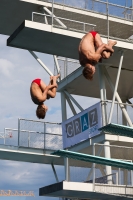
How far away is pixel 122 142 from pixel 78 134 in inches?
119

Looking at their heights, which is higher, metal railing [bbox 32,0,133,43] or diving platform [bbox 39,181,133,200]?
metal railing [bbox 32,0,133,43]

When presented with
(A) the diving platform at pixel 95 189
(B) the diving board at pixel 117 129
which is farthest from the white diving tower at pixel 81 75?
(B) the diving board at pixel 117 129

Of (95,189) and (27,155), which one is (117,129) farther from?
(27,155)

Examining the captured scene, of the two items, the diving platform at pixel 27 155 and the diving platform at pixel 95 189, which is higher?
the diving platform at pixel 27 155

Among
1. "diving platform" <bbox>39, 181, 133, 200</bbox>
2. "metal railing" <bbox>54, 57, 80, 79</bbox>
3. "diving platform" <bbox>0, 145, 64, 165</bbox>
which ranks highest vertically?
"metal railing" <bbox>54, 57, 80, 79</bbox>

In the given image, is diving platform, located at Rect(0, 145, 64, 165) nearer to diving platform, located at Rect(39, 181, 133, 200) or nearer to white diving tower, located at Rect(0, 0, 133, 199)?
white diving tower, located at Rect(0, 0, 133, 199)

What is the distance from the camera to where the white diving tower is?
2317cm

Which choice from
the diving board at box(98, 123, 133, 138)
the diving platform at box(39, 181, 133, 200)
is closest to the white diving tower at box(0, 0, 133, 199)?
the diving platform at box(39, 181, 133, 200)

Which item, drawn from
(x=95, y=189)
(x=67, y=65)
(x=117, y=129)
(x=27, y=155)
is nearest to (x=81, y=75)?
(x=67, y=65)

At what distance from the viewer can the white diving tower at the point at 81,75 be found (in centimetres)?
2317

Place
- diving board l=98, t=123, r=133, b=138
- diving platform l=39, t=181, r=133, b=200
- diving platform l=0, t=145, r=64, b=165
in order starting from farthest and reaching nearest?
diving platform l=0, t=145, r=64, b=165, diving platform l=39, t=181, r=133, b=200, diving board l=98, t=123, r=133, b=138

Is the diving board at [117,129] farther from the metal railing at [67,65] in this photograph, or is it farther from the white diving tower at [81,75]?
the metal railing at [67,65]

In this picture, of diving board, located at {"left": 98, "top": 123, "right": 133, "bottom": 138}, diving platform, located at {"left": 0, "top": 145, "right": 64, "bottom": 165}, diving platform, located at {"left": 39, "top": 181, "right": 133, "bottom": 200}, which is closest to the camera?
diving board, located at {"left": 98, "top": 123, "right": 133, "bottom": 138}

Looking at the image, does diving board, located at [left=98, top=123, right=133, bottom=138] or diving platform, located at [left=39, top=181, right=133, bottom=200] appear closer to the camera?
diving board, located at [left=98, top=123, right=133, bottom=138]
